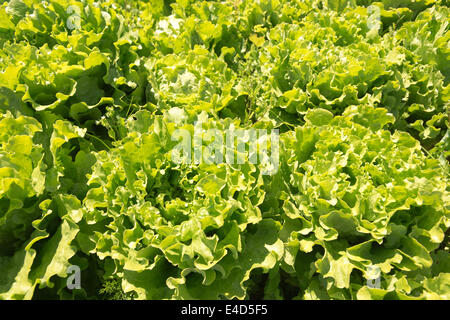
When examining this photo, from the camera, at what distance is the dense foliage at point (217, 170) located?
8.20 feet

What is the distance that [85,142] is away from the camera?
3254 millimetres

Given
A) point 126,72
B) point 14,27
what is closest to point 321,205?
point 126,72

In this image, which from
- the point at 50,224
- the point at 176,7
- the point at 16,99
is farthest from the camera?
the point at 176,7

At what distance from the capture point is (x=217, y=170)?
2.70 meters

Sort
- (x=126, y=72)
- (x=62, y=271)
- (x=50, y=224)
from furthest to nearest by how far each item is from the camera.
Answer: (x=126, y=72) → (x=50, y=224) → (x=62, y=271)

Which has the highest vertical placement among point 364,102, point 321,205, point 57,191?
point 364,102

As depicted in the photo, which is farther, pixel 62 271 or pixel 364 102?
pixel 364 102

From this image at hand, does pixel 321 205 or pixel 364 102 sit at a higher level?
pixel 364 102

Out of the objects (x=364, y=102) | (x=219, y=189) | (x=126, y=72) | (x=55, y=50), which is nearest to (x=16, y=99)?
(x=55, y=50)

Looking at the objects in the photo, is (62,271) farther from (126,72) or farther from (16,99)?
(126,72)

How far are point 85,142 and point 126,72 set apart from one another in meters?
0.86

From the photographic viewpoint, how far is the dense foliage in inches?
98.4

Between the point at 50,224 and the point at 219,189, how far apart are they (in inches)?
50.4

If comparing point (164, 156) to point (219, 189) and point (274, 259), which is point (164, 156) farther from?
point (274, 259)
